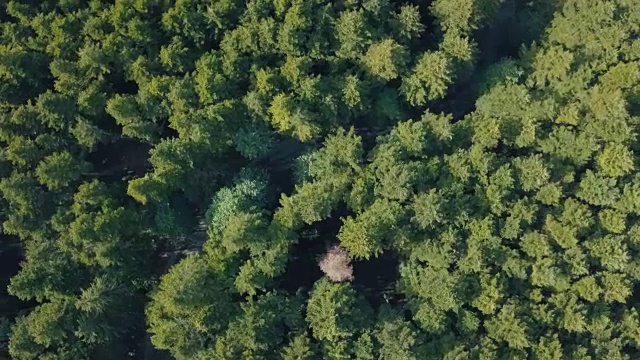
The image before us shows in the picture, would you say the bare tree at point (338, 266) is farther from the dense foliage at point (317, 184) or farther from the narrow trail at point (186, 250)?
the narrow trail at point (186, 250)

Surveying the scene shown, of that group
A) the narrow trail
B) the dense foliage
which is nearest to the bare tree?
the dense foliage

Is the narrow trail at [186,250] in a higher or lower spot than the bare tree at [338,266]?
higher

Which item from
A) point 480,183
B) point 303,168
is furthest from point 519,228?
point 303,168

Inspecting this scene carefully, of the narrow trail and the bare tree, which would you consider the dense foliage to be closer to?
the bare tree

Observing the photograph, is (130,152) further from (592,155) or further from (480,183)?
(592,155)

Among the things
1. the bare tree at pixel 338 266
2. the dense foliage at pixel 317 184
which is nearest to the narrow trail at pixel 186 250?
the dense foliage at pixel 317 184

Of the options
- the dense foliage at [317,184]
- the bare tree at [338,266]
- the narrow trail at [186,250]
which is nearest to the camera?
the dense foliage at [317,184]

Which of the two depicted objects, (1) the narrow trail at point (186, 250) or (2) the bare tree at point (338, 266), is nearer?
(2) the bare tree at point (338, 266)
